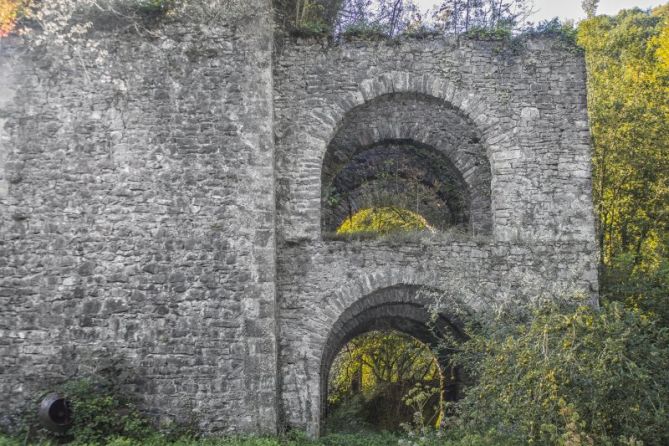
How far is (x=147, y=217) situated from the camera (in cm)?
859

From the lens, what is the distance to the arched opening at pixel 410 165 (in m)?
Answer: 10.2

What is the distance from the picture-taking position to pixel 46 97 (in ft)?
28.6

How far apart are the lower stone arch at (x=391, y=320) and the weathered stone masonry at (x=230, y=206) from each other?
0.31ft

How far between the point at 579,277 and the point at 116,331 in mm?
6411

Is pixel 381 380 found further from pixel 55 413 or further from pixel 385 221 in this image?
pixel 55 413

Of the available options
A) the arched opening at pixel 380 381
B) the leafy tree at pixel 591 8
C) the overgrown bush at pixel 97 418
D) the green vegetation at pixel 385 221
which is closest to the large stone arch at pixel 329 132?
the overgrown bush at pixel 97 418

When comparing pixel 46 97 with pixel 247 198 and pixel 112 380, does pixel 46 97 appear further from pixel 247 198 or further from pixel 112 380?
pixel 112 380

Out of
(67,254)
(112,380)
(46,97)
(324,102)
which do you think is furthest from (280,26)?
(112,380)

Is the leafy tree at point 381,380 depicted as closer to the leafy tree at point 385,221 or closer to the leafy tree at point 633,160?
the leafy tree at point 385,221

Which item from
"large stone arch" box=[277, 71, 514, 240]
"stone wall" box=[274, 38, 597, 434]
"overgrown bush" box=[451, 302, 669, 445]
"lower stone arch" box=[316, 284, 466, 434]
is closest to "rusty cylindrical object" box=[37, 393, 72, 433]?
→ "stone wall" box=[274, 38, 597, 434]

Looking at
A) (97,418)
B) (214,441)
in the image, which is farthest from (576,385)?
(97,418)

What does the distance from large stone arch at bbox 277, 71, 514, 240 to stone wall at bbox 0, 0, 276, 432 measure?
1.66 ft

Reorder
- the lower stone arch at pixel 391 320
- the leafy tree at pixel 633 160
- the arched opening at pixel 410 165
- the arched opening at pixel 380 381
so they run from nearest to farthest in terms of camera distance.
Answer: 1. the lower stone arch at pixel 391 320
2. the arched opening at pixel 410 165
3. the leafy tree at pixel 633 160
4. the arched opening at pixel 380 381

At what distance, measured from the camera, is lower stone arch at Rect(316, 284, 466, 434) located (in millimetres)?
9422
